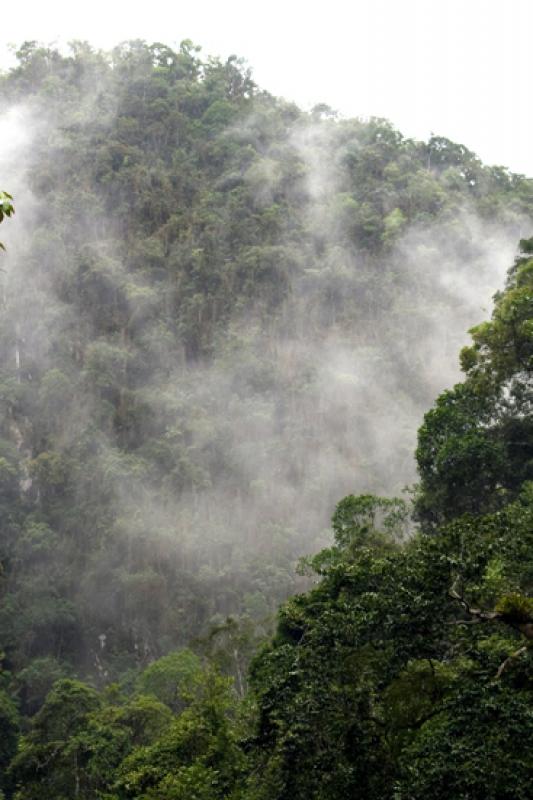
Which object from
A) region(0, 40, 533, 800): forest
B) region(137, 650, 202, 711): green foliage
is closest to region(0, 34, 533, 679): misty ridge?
region(0, 40, 533, 800): forest

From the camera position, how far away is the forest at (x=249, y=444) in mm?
10461

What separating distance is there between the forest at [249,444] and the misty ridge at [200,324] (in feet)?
0.54

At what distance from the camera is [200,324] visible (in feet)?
171

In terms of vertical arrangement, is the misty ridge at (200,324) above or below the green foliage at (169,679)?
above

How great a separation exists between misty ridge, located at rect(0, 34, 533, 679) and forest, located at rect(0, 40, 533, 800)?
165mm

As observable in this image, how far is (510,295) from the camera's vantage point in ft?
72.7

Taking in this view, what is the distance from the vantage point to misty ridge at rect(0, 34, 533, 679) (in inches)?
1629

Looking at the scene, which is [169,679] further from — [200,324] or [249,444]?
[200,324]

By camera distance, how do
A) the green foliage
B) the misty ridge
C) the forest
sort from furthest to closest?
the misty ridge
the green foliage
the forest

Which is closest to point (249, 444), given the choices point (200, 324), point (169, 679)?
point (200, 324)

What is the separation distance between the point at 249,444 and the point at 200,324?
848 cm

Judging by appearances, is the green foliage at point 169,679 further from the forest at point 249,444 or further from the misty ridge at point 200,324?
the misty ridge at point 200,324

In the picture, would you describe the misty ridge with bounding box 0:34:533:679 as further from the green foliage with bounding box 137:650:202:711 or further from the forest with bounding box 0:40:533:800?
the green foliage with bounding box 137:650:202:711

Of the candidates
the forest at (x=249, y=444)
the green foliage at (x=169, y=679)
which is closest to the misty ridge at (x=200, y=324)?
the forest at (x=249, y=444)
